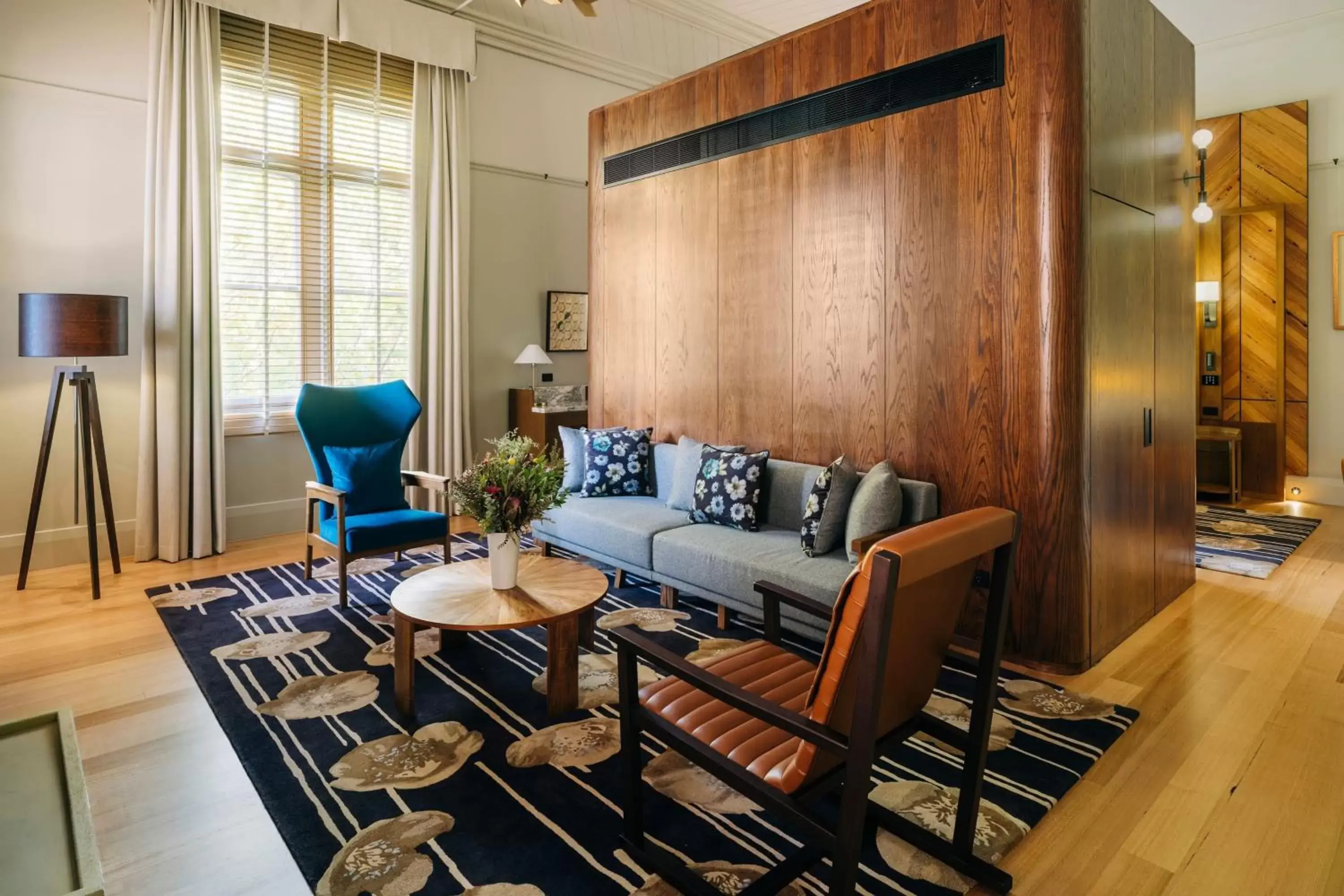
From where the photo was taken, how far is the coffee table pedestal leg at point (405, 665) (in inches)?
108

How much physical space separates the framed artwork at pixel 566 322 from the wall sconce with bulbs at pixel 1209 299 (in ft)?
17.6

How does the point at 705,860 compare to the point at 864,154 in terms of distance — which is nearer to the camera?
the point at 705,860

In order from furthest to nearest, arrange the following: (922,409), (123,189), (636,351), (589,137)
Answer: (589,137) → (636,351) → (123,189) → (922,409)

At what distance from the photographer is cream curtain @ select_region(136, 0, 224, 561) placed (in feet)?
15.0

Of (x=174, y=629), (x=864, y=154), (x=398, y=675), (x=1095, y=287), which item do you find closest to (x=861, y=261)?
(x=864, y=154)

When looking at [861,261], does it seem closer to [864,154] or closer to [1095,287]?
[864,154]

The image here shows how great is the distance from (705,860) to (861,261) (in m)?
2.72

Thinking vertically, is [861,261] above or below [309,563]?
above

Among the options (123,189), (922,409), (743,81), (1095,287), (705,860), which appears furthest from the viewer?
(123,189)

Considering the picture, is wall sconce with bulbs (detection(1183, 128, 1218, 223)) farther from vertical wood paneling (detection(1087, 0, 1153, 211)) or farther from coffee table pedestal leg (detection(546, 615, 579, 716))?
coffee table pedestal leg (detection(546, 615, 579, 716))

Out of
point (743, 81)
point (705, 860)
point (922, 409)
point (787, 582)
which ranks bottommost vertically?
point (705, 860)

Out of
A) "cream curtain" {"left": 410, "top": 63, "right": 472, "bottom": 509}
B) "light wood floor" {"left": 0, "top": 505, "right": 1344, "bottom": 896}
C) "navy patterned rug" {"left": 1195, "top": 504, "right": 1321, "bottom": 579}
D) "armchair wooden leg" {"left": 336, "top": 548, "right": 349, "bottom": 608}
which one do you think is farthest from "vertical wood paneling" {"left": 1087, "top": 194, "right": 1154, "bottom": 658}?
"cream curtain" {"left": 410, "top": 63, "right": 472, "bottom": 509}

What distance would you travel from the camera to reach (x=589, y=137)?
5.35 m

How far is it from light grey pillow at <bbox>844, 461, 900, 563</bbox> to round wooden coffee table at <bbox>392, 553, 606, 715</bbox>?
109 cm
